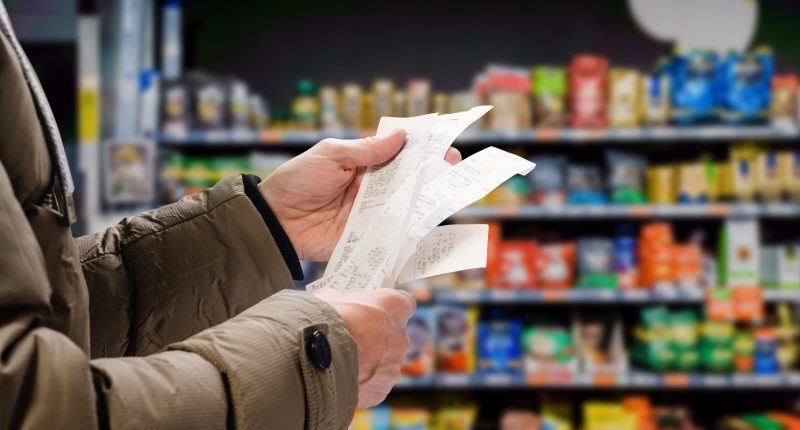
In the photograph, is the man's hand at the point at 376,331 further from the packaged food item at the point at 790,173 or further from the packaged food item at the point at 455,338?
the packaged food item at the point at 790,173

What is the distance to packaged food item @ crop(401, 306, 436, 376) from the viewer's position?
338cm

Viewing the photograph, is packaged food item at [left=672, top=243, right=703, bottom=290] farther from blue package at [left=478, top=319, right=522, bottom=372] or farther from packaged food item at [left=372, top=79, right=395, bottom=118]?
packaged food item at [left=372, top=79, right=395, bottom=118]

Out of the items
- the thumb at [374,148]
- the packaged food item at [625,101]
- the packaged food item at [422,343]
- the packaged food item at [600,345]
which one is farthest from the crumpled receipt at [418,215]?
the packaged food item at [600,345]

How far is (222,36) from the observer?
3.99m

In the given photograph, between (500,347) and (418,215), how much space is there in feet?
8.13

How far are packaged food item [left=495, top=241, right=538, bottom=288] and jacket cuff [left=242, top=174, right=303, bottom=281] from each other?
2.23m

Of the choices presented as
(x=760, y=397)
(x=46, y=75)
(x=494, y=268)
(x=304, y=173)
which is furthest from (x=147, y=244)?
(x=760, y=397)

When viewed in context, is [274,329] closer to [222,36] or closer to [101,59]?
[101,59]

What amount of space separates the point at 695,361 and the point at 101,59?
3.07 m

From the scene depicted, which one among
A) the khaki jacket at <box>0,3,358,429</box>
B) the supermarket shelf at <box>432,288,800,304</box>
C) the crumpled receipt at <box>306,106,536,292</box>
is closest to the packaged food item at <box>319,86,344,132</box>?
the supermarket shelf at <box>432,288,800,304</box>

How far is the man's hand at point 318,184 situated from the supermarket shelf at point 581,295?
2.10 meters

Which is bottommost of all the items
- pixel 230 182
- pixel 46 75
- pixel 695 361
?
pixel 695 361

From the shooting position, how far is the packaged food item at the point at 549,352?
3389 mm

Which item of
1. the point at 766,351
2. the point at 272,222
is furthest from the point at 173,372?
the point at 766,351
